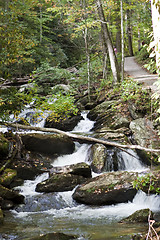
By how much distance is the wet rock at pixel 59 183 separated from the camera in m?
8.32

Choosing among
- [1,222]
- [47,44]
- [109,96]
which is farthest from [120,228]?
[47,44]

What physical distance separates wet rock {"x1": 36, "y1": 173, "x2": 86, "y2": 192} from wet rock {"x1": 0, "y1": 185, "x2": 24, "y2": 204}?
0.84 metres

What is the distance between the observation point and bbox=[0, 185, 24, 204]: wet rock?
741 cm

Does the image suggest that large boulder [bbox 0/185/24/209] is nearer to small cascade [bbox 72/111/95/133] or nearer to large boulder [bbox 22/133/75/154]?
large boulder [bbox 22/133/75/154]

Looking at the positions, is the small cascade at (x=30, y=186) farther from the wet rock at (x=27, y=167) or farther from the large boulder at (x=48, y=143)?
the large boulder at (x=48, y=143)

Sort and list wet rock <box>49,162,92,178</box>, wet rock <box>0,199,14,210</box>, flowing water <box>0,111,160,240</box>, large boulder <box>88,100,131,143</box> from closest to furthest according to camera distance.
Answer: flowing water <box>0,111,160,240</box>, wet rock <box>0,199,14,210</box>, wet rock <box>49,162,92,178</box>, large boulder <box>88,100,131,143</box>

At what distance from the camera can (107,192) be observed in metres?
7.68

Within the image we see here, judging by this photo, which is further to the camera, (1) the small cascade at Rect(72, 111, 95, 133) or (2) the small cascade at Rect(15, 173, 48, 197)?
(1) the small cascade at Rect(72, 111, 95, 133)

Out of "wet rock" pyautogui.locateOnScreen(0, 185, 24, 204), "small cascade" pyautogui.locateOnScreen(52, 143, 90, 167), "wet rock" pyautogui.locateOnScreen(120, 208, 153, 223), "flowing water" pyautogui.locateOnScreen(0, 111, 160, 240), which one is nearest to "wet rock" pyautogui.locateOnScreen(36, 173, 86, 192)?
"flowing water" pyautogui.locateOnScreen(0, 111, 160, 240)

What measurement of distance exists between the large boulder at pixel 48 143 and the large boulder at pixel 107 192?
10.3 feet

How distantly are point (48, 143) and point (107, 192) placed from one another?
3907mm

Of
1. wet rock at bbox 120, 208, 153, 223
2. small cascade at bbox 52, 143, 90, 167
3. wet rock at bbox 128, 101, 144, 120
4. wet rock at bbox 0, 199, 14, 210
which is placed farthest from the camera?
wet rock at bbox 128, 101, 144, 120

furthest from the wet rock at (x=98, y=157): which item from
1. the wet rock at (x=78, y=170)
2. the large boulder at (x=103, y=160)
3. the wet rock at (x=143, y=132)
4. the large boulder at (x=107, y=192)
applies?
the wet rock at (x=143, y=132)

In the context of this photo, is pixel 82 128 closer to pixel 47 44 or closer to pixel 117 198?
pixel 117 198
